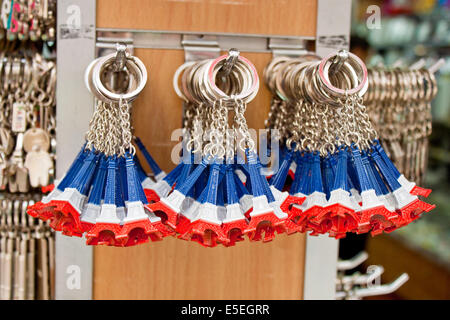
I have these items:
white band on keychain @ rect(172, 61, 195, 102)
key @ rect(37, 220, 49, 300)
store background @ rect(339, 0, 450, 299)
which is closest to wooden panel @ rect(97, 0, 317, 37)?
white band on keychain @ rect(172, 61, 195, 102)

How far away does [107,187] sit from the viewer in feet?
2.80

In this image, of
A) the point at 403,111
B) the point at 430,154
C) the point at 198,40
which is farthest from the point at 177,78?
the point at 430,154

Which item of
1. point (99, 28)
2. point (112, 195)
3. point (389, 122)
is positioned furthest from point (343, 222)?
point (99, 28)

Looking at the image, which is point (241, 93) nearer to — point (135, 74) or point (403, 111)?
point (135, 74)

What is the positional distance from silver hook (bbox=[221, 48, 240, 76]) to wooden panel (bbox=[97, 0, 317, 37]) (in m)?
0.26

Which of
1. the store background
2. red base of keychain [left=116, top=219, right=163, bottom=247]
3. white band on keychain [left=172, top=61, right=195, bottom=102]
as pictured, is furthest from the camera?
the store background

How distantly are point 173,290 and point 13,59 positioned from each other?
0.71 metres

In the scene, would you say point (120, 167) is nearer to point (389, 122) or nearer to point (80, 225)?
point (80, 225)

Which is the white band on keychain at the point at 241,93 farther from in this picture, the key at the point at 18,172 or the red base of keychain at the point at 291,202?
the key at the point at 18,172

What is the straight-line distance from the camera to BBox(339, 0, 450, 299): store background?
2.37 m

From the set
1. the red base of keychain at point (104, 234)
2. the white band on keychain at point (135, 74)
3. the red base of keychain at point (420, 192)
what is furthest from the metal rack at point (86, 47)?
the red base of keychain at point (420, 192)

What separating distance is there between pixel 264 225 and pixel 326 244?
1.49 ft

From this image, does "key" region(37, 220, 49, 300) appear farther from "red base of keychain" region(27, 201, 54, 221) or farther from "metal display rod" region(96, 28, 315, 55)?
"metal display rod" region(96, 28, 315, 55)

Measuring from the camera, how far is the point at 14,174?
1.19 meters
